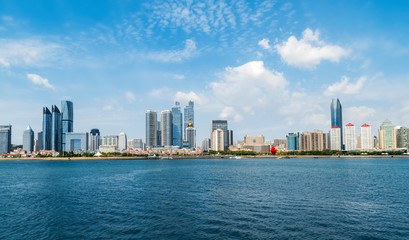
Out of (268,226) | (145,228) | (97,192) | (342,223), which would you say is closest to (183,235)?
(145,228)

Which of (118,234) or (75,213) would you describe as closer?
(118,234)

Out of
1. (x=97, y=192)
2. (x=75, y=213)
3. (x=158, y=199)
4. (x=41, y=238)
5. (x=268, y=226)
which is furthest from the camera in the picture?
(x=97, y=192)

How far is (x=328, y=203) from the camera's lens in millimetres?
40531

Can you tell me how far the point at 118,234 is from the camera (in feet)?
92.2

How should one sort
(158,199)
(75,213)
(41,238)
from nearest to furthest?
(41,238), (75,213), (158,199)

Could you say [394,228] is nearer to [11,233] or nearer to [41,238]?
[41,238]

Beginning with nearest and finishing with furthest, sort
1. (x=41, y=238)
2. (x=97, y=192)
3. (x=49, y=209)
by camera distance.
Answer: (x=41, y=238)
(x=49, y=209)
(x=97, y=192)

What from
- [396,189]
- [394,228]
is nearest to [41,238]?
[394,228]

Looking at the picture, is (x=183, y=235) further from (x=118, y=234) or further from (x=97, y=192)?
(x=97, y=192)

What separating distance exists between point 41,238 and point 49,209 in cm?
1353

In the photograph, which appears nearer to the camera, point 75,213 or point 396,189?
point 75,213

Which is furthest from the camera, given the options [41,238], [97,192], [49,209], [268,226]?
[97,192]

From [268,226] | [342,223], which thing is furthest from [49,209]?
[342,223]

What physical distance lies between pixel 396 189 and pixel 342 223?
105ft
